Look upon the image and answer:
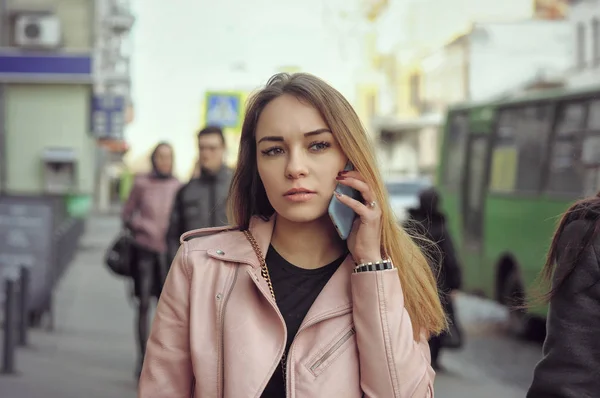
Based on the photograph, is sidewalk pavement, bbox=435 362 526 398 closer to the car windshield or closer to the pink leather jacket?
the pink leather jacket

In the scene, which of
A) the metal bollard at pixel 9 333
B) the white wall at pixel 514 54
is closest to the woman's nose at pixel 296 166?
the metal bollard at pixel 9 333

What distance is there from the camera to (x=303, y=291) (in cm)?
283

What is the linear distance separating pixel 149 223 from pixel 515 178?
6.00 metres

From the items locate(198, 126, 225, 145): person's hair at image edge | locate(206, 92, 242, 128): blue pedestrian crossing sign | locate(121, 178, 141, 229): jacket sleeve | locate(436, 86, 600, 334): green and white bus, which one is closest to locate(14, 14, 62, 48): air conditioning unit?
locate(206, 92, 242, 128): blue pedestrian crossing sign

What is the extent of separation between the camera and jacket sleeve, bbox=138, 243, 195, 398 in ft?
9.28

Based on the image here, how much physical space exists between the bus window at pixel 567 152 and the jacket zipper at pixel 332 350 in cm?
1052

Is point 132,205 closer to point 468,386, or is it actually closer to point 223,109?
point 468,386

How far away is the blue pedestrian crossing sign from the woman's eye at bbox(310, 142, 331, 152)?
1558 centimetres

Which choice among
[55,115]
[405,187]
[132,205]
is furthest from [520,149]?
[55,115]

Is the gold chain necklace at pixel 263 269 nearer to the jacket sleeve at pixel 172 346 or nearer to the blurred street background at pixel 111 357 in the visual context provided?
the jacket sleeve at pixel 172 346

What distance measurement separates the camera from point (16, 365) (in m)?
10.6

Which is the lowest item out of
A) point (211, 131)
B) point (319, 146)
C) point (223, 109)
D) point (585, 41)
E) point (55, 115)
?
point (319, 146)

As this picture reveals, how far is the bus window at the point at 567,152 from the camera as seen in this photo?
43.2 ft

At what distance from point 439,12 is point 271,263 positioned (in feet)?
239
